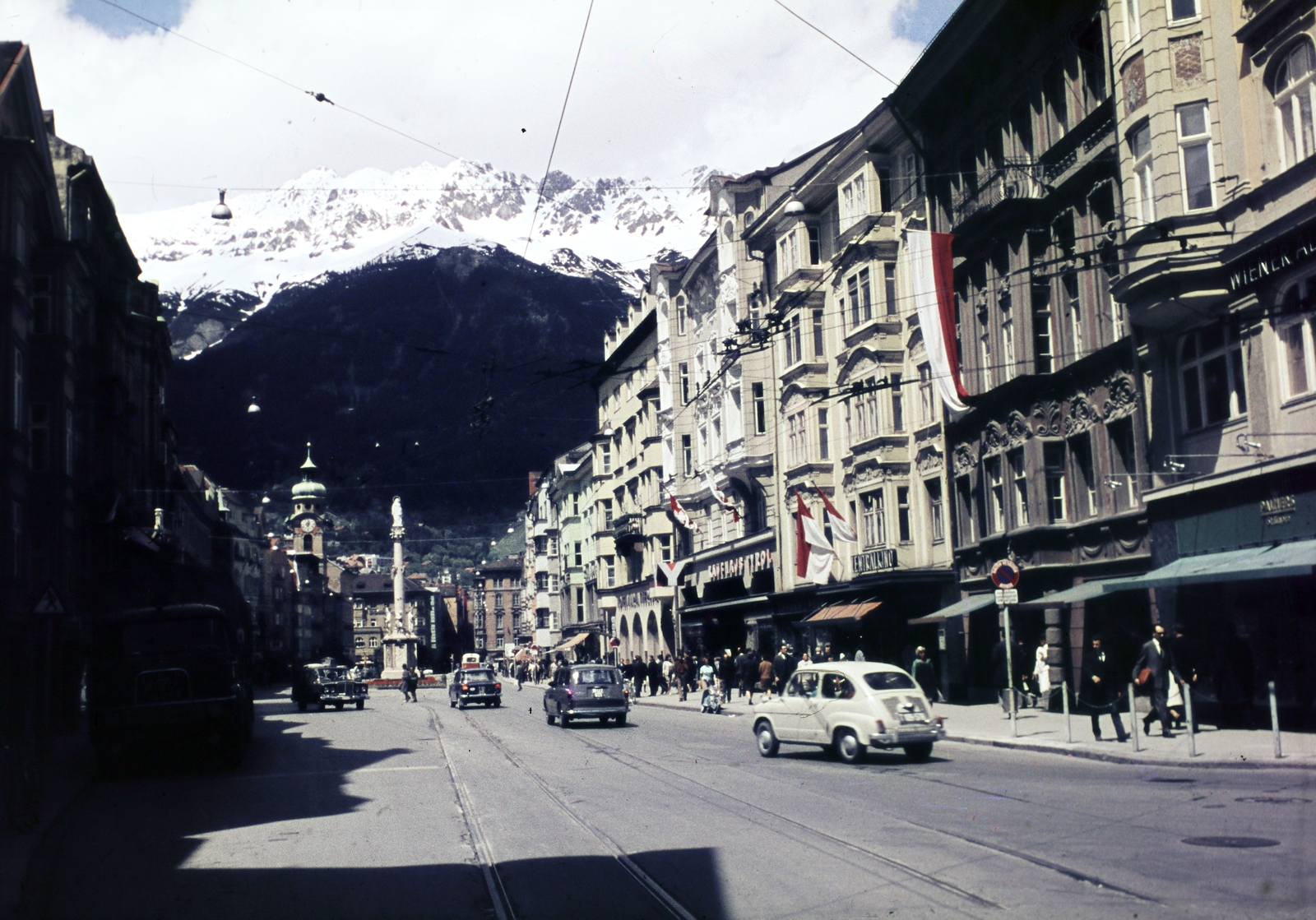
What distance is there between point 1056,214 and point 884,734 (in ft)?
52.7

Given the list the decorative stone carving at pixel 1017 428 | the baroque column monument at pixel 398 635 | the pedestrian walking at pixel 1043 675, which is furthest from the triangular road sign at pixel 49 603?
the baroque column monument at pixel 398 635

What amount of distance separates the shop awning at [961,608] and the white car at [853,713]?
12424 millimetres

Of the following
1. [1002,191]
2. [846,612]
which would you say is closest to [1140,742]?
[1002,191]

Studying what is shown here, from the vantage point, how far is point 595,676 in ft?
117

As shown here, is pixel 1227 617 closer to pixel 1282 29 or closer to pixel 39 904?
pixel 1282 29

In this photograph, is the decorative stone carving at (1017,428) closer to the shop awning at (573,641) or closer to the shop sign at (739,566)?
the shop sign at (739,566)

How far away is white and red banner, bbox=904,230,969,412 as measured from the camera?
34.5 metres

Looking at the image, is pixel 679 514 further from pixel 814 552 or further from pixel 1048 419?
pixel 1048 419

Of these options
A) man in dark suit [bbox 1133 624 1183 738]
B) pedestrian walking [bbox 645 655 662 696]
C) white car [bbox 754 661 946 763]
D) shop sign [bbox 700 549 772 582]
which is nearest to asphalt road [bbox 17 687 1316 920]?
white car [bbox 754 661 946 763]

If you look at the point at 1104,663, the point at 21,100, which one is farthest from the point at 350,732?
the point at 1104,663

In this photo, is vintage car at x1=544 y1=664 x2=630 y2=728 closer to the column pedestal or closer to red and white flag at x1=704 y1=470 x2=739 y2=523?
red and white flag at x1=704 y1=470 x2=739 y2=523

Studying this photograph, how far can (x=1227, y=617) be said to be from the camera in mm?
24484

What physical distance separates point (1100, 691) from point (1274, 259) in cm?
798

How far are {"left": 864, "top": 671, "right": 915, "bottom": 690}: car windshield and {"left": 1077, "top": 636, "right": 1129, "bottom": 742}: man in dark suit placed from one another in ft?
10.1
